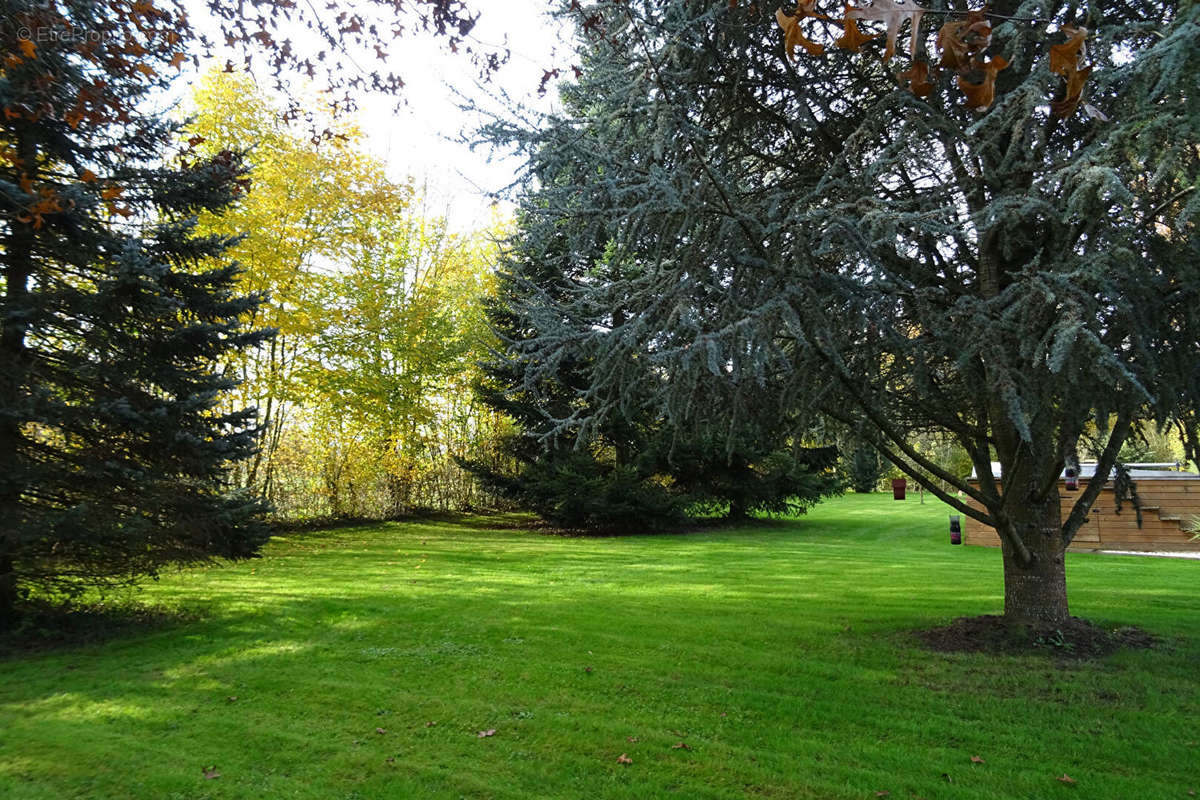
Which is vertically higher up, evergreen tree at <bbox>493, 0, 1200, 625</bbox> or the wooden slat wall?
evergreen tree at <bbox>493, 0, 1200, 625</bbox>

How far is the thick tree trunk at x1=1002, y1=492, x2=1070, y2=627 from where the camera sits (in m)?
5.54

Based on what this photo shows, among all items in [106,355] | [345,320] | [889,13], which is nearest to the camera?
[889,13]

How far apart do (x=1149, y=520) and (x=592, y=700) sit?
12.7 meters

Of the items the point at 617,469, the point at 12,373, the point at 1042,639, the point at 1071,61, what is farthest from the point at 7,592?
the point at 617,469

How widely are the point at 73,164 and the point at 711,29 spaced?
18.5 feet

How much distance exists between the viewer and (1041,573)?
18.1ft

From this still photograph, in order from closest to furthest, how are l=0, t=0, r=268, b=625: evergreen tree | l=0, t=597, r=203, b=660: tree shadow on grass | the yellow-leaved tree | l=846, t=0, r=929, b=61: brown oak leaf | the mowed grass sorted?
l=846, t=0, r=929, b=61: brown oak leaf, the mowed grass, l=0, t=0, r=268, b=625: evergreen tree, l=0, t=597, r=203, b=660: tree shadow on grass, the yellow-leaved tree

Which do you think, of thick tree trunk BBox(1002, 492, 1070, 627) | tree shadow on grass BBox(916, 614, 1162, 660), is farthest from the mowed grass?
thick tree trunk BBox(1002, 492, 1070, 627)

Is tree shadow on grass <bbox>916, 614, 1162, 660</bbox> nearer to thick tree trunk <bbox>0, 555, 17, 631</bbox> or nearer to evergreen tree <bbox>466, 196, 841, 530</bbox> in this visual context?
thick tree trunk <bbox>0, 555, 17, 631</bbox>

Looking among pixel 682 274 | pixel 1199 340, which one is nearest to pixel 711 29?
pixel 682 274

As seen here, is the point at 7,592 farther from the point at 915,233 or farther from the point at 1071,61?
the point at 1071,61

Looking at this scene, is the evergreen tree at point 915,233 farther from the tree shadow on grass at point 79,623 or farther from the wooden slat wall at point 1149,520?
the wooden slat wall at point 1149,520

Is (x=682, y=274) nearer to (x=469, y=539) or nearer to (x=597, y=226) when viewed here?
(x=597, y=226)

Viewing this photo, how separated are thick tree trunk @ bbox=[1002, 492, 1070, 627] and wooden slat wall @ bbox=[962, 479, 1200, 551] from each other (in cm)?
755
